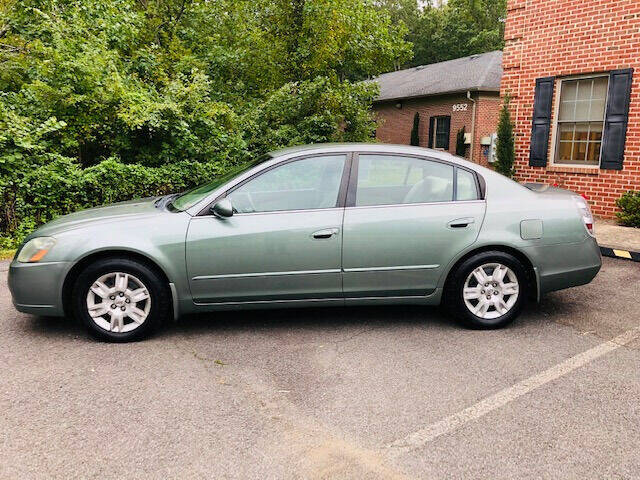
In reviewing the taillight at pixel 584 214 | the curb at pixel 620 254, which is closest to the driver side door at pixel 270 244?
the taillight at pixel 584 214

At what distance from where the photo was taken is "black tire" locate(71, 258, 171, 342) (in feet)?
13.8

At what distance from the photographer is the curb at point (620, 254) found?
718cm

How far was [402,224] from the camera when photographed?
4.47 m

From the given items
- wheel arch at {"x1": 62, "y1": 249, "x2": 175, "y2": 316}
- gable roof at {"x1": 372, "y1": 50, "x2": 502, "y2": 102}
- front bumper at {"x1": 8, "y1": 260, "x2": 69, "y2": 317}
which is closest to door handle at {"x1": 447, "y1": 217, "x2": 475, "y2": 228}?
wheel arch at {"x1": 62, "y1": 249, "x2": 175, "y2": 316}

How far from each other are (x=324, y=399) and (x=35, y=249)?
2560mm

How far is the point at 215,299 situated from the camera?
14.4ft

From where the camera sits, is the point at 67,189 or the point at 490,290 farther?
the point at 67,189

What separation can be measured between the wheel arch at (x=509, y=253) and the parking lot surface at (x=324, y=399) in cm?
39

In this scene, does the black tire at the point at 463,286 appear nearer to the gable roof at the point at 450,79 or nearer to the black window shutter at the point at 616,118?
the black window shutter at the point at 616,118

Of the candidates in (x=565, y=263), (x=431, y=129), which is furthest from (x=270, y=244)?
(x=431, y=129)

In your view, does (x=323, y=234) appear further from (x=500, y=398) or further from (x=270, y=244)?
(x=500, y=398)

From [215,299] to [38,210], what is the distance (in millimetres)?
4693

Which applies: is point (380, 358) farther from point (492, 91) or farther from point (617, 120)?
point (492, 91)

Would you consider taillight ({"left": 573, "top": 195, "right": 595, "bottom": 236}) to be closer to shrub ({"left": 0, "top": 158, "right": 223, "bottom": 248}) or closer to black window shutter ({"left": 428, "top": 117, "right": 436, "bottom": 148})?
shrub ({"left": 0, "top": 158, "right": 223, "bottom": 248})
